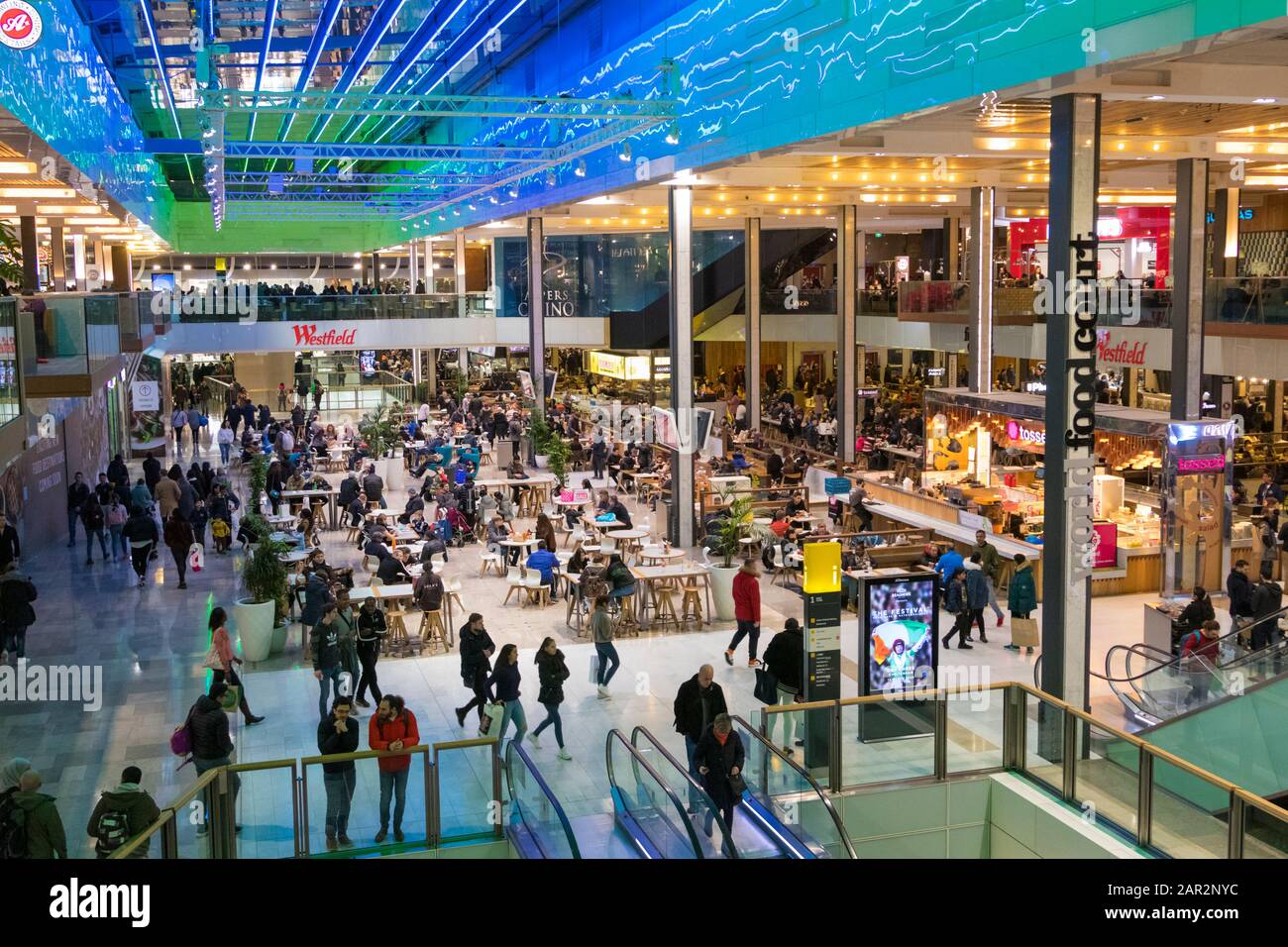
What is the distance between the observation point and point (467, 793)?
10156 millimetres

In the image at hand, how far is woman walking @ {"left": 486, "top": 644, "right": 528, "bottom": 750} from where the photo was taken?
11812 mm

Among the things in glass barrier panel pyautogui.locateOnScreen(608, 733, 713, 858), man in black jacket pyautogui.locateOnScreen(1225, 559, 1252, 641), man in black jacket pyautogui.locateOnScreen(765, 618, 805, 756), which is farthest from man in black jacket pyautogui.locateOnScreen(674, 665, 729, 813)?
man in black jacket pyautogui.locateOnScreen(1225, 559, 1252, 641)

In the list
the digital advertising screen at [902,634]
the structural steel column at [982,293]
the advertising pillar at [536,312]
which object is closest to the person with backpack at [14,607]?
the digital advertising screen at [902,634]

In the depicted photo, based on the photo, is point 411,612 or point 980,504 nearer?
point 411,612

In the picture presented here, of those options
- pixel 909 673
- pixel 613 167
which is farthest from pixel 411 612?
pixel 613 167

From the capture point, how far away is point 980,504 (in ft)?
69.8

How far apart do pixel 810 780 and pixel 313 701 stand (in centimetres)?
661

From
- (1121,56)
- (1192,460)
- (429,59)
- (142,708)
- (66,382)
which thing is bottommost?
(142,708)

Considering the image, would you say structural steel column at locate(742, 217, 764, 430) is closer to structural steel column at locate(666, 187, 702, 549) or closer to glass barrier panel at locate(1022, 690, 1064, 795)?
structural steel column at locate(666, 187, 702, 549)

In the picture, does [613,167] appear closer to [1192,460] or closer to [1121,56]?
[1192,460]

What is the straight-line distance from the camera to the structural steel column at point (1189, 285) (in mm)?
19188

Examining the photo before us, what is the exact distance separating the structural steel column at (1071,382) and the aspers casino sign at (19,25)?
9.20 m

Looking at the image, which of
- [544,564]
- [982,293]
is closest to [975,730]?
[544,564]
